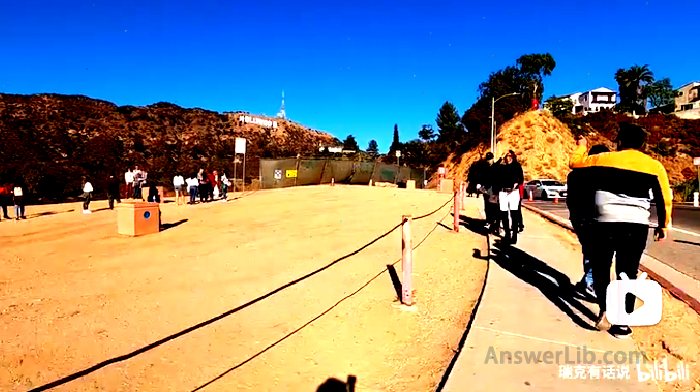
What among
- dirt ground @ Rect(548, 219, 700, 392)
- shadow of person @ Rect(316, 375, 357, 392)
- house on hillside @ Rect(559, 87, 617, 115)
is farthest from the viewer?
house on hillside @ Rect(559, 87, 617, 115)

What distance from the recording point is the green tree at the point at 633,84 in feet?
281

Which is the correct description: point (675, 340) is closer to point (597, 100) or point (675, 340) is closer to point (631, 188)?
point (631, 188)

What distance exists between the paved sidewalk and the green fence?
2217 cm

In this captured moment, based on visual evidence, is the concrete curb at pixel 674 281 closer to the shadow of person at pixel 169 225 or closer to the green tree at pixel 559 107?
the shadow of person at pixel 169 225

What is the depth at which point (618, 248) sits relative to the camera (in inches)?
156

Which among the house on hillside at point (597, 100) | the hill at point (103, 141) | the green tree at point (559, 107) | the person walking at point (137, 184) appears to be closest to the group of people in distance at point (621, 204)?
the person walking at point (137, 184)

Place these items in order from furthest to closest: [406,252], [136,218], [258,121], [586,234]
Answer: [258,121] < [136,218] < [406,252] < [586,234]

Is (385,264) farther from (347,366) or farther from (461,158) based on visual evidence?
(461,158)

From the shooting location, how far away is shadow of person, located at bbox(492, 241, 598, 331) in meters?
4.82

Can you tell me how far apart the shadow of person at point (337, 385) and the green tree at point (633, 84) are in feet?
307

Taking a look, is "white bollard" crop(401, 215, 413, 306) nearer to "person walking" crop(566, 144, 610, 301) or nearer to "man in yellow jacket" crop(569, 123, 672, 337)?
"person walking" crop(566, 144, 610, 301)

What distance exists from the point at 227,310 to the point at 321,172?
2513 centimetres

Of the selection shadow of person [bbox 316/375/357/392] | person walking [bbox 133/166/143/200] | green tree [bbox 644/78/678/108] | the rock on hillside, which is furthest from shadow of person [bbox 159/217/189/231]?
green tree [bbox 644/78/678/108]

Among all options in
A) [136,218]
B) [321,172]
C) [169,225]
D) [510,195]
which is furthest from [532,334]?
[321,172]
